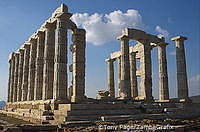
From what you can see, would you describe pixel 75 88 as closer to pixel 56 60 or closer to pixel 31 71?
pixel 56 60

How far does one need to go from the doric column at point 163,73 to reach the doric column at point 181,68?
159cm

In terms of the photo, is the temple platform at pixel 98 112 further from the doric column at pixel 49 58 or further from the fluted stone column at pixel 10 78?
the fluted stone column at pixel 10 78

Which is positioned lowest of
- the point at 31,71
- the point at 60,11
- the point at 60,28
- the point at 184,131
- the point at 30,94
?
the point at 184,131

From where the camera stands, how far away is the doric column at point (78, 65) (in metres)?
25.5

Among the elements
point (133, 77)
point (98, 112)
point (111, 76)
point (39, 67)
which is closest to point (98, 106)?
point (98, 112)

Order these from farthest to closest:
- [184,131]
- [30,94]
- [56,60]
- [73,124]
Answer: [30,94]
[56,60]
[73,124]
[184,131]

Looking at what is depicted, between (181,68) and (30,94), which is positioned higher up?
(181,68)

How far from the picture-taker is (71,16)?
2512cm

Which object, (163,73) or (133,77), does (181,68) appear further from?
(133,77)

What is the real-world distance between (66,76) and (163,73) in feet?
50.0

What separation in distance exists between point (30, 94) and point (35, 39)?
717 cm

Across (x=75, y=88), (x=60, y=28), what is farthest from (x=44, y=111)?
(x=60, y=28)

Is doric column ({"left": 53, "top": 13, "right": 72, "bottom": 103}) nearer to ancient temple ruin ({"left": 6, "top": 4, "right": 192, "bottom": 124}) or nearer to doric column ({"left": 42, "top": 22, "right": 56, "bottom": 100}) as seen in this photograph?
ancient temple ruin ({"left": 6, "top": 4, "right": 192, "bottom": 124})

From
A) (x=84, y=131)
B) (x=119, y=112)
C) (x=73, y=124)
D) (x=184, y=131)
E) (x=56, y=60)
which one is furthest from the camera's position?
(x=56, y=60)
